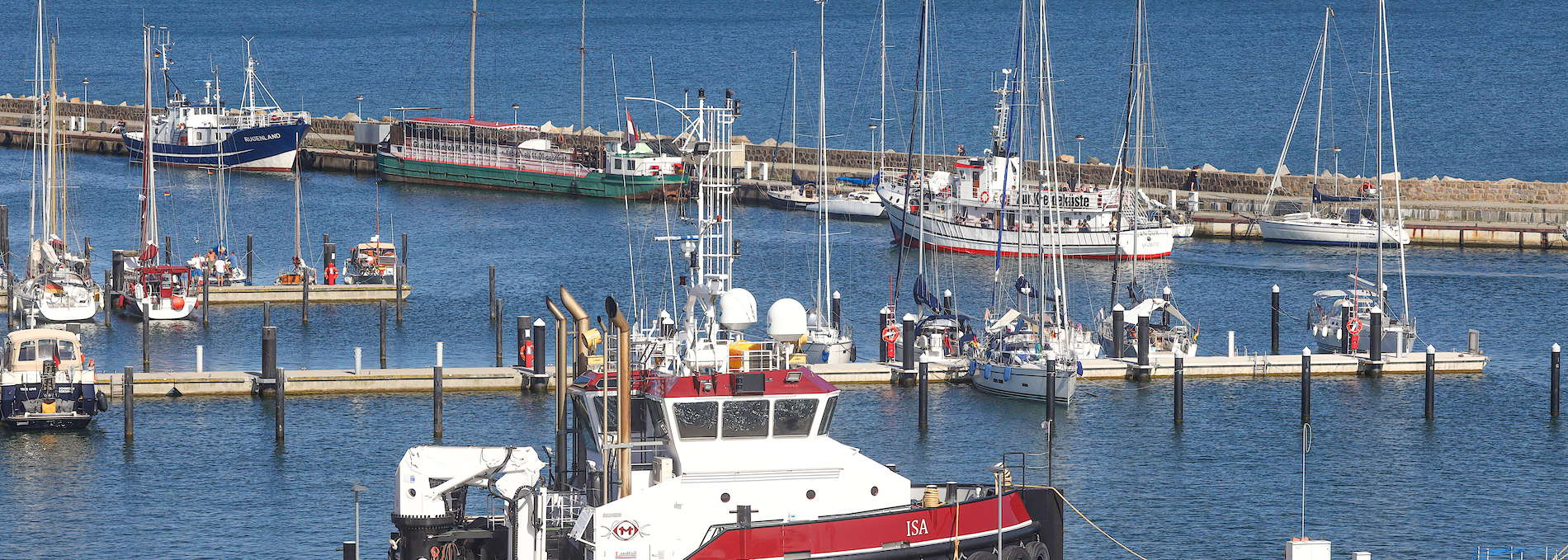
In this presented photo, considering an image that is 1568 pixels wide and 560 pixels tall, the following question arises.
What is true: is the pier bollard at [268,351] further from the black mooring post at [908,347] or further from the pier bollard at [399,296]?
the black mooring post at [908,347]

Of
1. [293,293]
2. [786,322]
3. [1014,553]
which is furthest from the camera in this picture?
[293,293]

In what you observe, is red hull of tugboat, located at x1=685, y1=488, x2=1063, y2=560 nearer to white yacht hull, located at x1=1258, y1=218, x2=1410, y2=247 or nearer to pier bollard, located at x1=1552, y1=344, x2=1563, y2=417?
pier bollard, located at x1=1552, y1=344, x2=1563, y2=417

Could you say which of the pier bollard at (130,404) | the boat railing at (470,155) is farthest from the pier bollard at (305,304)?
the boat railing at (470,155)

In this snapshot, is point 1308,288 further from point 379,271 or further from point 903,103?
point 903,103

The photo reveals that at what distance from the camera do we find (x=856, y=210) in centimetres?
8775

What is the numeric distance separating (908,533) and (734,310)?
4.43m

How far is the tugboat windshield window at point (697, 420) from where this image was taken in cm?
2725

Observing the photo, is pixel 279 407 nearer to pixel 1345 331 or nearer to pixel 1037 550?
pixel 1037 550

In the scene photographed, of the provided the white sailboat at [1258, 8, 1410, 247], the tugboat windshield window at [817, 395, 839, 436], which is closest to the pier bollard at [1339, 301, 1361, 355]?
the white sailboat at [1258, 8, 1410, 247]

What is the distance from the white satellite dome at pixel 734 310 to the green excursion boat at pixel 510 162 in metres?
63.3

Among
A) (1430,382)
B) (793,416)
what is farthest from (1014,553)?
(1430,382)

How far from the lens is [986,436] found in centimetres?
4450

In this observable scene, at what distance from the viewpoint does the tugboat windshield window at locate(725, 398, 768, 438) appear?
27.3m

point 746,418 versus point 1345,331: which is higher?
point 1345,331
